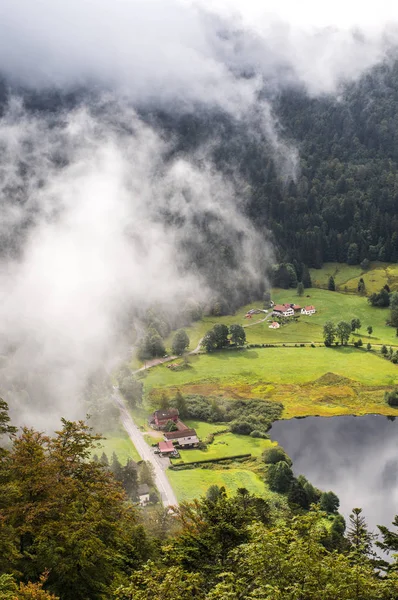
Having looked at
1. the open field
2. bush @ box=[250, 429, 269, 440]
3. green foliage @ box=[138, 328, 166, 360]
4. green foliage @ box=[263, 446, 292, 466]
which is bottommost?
green foliage @ box=[263, 446, 292, 466]

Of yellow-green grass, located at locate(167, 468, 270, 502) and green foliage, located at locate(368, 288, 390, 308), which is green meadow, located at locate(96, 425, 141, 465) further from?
green foliage, located at locate(368, 288, 390, 308)

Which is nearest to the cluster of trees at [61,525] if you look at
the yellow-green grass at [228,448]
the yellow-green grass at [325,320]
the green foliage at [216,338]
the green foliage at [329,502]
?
the green foliage at [329,502]

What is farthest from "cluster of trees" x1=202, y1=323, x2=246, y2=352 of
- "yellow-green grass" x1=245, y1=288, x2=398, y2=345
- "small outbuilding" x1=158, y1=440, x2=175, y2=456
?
"small outbuilding" x1=158, y1=440, x2=175, y2=456

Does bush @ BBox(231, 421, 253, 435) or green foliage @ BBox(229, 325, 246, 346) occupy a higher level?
green foliage @ BBox(229, 325, 246, 346)

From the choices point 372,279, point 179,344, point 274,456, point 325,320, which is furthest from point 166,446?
point 372,279

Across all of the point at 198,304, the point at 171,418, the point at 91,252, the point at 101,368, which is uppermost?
the point at 91,252

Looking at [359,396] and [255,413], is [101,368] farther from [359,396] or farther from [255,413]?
[359,396]

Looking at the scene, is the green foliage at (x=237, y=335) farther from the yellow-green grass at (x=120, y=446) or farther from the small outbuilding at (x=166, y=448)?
the small outbuilding at (x=166, y=448)

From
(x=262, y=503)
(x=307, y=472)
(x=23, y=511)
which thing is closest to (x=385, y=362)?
(x=307, y=472)
